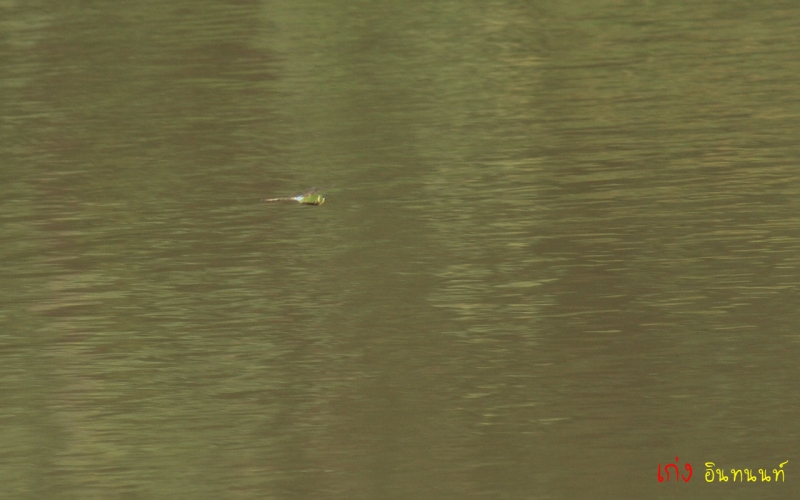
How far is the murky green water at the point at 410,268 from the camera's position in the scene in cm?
645

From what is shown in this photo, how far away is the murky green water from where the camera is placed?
21.2 ft

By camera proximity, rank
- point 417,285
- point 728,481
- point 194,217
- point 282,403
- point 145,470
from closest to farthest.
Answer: point 728,481, point 145,470, point 282,403, point 417,285, point 194,217

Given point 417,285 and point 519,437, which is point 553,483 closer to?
point 519,437

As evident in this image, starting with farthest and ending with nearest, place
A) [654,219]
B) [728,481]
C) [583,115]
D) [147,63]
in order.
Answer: [147,63]
[583,115]
[654,219]
[728,481]

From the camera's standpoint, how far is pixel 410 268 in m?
8.56

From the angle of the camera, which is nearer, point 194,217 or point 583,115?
point 194,217

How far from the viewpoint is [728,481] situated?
19.6ft

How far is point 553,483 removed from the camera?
19.7 ft

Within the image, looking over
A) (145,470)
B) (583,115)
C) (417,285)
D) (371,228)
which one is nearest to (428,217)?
(371,228)

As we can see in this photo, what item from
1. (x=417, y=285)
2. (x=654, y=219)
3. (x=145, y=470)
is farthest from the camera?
(x=654, y=219)

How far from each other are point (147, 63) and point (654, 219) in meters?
7.11

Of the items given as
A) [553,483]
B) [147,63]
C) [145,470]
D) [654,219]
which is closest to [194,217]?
[654,219]

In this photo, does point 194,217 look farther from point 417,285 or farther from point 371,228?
point 417,285

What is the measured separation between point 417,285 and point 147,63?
23.8 ft
